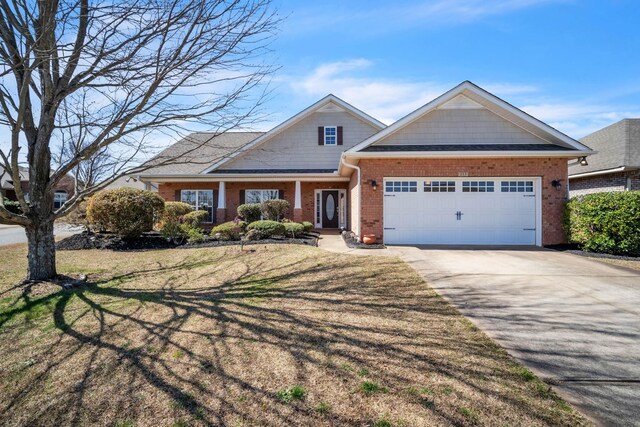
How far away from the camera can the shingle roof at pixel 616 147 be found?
15.5 meters

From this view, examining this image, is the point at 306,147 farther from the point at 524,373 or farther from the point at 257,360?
the point at 524,373

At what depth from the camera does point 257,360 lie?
3.77 m

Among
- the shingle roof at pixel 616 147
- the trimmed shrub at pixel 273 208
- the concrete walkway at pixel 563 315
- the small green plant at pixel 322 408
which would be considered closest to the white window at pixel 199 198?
the trimmed shrub at pixel 273 208

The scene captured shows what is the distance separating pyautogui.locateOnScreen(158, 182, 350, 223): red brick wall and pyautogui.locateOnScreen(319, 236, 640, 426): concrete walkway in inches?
351

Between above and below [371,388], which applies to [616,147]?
above

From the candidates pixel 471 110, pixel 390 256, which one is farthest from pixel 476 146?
pixel 390 256

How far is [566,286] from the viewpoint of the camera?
6.80 m

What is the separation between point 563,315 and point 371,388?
3613mm

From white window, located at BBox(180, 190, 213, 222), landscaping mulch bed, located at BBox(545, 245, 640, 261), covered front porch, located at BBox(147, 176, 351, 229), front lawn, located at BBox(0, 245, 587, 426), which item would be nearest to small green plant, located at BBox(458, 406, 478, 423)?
front lawn, located at BBox(0, 245, 587, 426)

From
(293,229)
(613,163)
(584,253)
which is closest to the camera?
(584,253)

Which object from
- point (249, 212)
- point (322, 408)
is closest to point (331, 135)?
point (249, 212)

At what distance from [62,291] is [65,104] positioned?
3937 mm

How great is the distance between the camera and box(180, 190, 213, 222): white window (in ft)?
60.0

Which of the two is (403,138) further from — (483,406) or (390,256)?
(483,406)
